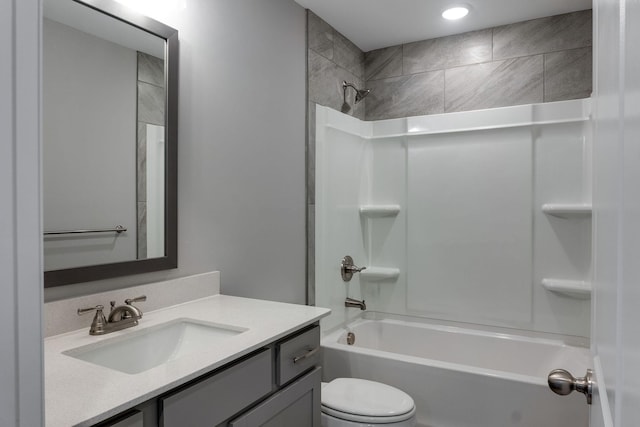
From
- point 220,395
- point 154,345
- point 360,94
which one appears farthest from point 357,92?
point 220,395

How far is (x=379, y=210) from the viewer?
3131mm

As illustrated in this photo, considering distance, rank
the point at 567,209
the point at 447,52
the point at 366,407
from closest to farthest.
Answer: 1. the point at 366,407
2. the point at 567,209
3. the point at 447,52

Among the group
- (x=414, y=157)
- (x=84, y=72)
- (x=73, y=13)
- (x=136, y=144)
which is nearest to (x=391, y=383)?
(x=414, y=157)

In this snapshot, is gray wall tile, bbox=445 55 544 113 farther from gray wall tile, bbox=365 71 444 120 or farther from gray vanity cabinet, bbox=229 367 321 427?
gray vanity cabinet, bbox=229 367 321 427

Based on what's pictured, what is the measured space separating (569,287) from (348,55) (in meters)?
2.13

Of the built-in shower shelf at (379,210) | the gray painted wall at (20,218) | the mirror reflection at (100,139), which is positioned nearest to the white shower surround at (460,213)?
the built-in shower shelf at (379,210)

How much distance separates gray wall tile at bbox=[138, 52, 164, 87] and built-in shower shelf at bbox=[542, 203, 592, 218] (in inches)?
90.7

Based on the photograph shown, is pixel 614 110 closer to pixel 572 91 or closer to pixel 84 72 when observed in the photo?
pixel 84 72

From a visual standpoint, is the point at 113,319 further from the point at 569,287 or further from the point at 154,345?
the point at 569,287

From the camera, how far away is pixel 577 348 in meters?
2.51

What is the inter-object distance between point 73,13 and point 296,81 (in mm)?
1320

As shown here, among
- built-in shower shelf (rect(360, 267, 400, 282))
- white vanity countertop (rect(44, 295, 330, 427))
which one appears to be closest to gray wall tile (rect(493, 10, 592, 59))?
built-in shower shelf (rect(360, 267, 400, 282))

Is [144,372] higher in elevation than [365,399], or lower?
higher

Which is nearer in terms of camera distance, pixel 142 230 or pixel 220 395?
pixel 220 395
